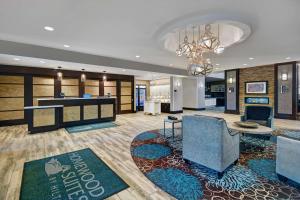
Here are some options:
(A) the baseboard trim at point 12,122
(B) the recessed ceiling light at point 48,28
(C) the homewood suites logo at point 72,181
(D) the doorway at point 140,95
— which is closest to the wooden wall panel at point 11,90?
(A) the baseboard trim at point 12,122

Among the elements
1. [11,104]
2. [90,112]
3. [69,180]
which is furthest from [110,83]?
[69,180]

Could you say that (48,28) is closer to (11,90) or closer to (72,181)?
(72,181)

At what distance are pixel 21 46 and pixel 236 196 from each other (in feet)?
21.6

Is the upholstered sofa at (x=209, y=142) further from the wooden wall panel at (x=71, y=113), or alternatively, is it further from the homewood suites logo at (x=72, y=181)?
Result: the wooden wall panel at (x=71, y=113)

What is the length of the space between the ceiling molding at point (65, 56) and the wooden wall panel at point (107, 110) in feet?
7.14

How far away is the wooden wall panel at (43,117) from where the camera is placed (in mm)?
5462

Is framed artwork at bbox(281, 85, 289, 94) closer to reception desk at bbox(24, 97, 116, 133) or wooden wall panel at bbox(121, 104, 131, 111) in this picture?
reception desk at bbox(24, 97, 116, 133)

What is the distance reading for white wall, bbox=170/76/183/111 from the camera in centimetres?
1065

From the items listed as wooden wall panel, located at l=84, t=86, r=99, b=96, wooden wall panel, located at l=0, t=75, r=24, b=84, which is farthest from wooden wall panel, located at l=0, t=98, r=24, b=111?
wooden wall panel, located at l=84, t=86, r=99, b=96

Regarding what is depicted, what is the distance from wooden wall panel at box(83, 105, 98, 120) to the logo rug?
3673 mm

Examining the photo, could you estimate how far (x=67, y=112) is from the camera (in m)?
6.39

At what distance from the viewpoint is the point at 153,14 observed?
2949mm

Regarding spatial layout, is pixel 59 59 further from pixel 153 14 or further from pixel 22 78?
pixel 153 14

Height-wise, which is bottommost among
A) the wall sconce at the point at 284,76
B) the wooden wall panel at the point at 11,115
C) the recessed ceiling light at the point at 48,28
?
the wooden wall panel at the point at 11,115
